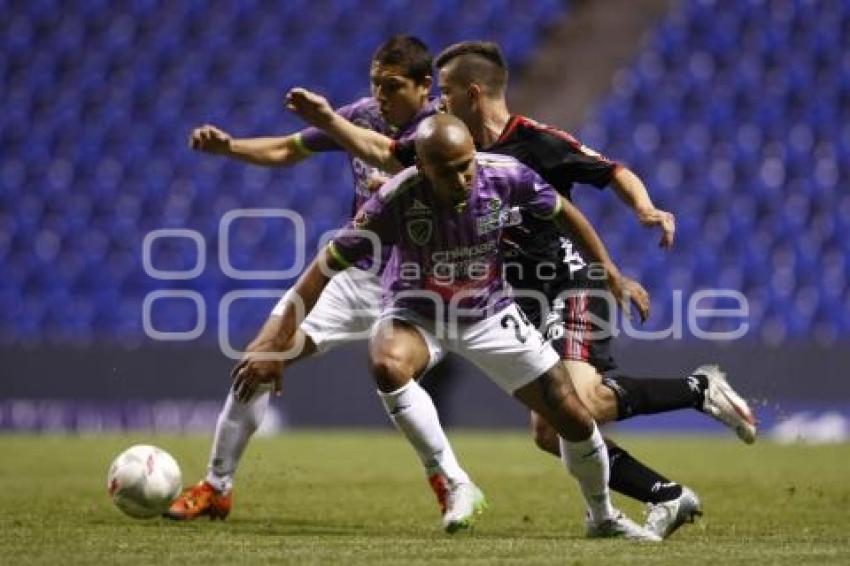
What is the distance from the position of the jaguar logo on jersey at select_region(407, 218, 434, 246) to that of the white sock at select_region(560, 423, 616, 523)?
97 centimetres

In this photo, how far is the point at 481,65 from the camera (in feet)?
22.6

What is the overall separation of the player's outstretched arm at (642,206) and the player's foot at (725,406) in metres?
0.78

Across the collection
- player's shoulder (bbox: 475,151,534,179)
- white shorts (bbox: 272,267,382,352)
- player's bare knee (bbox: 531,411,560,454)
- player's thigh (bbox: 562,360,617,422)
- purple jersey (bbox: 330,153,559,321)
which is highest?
player's shoulder (bbox: 475,151,534,179)

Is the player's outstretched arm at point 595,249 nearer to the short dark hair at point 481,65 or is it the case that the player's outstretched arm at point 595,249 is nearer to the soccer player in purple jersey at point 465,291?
the soccer player in purple jersey at point 465,291

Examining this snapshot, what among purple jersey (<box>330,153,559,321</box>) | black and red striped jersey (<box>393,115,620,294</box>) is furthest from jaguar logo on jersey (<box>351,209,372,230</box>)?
black and red striped jersey (<box>393,115,620,294</box>)

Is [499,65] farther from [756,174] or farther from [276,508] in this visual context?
[756,174]

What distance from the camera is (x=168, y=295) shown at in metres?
16.7

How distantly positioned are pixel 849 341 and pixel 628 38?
5.34m

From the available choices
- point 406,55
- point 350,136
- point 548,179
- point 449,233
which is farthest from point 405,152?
point 548,179

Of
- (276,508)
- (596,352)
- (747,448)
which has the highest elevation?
(596,352)

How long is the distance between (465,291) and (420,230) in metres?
0.31

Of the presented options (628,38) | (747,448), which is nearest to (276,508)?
(747,448)

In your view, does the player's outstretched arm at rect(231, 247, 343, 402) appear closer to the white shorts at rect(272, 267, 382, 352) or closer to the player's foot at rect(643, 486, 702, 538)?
the white shorts at rect(272, 267, 382, 352)

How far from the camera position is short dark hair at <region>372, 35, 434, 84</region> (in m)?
6.95
